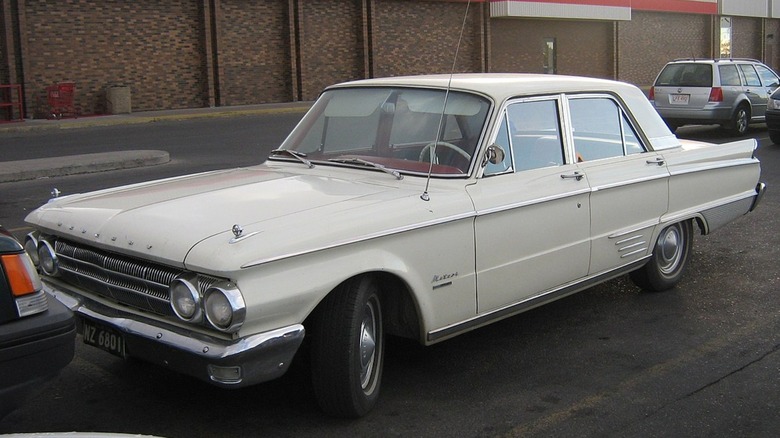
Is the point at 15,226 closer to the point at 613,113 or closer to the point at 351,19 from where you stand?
the point at 613,113

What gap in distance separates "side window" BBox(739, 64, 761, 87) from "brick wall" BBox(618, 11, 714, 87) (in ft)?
66.7

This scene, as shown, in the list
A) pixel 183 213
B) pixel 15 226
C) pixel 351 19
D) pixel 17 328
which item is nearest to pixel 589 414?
pixel 183 213

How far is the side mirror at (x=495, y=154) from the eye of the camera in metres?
5.11

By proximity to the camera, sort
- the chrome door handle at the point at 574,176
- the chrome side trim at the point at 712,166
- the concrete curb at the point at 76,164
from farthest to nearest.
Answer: the concrete curb at the point at 76,164
the chrome side trim at the point at 712,166
the chrome door handle at the point at 574,176

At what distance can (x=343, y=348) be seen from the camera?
4.25 meters

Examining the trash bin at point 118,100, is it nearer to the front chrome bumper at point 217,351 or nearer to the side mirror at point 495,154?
the side mirror at point 495,154

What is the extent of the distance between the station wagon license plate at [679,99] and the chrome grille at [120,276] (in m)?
16.1

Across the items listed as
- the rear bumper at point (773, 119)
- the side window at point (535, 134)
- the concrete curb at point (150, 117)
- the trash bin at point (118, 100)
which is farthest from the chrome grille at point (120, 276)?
the trash bin at point (118, 100)

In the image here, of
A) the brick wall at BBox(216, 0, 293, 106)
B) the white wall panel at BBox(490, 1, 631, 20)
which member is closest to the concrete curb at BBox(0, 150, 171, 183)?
the brick wall at BBox(216, 0, 293, 106)

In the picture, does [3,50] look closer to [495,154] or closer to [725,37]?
[495,154]

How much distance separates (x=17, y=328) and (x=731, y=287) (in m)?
5.26

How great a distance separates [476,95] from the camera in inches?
213

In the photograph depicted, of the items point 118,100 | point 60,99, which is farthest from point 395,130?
point 118,100

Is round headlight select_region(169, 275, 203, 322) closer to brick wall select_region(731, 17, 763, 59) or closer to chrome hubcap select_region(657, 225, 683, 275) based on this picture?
chrome hubcap select_region(657, 225, 683, 275)
